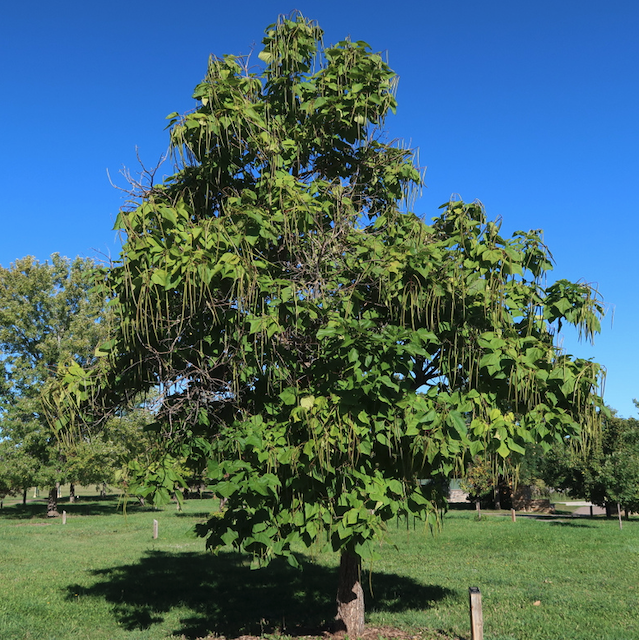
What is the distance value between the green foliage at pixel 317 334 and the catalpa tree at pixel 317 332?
30 mm

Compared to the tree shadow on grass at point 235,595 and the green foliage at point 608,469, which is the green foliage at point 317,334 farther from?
the green foliage at point 608,469

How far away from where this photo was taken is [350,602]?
8.94 metres

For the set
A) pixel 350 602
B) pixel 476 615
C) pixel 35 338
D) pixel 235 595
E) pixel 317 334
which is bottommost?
pixel 235 595

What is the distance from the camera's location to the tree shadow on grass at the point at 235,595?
1062cm

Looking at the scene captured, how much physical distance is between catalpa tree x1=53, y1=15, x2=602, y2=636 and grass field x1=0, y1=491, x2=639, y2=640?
1.32 m

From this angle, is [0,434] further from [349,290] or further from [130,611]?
[349,290]

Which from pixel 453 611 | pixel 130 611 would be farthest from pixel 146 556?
pixel 453 611

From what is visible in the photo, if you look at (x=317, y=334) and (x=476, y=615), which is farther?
(x=476, y=615)

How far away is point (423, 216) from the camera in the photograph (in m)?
8.46

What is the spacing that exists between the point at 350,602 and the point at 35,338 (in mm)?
34356

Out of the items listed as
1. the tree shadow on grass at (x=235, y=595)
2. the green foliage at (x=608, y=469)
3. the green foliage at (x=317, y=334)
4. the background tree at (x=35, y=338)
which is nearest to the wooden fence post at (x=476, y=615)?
the green foliage at (x=317, y=334)

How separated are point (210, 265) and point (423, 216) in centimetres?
351

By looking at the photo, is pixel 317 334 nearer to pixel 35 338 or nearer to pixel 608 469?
pixel 608 469

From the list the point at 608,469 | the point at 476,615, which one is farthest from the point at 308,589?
the point at 608,469
